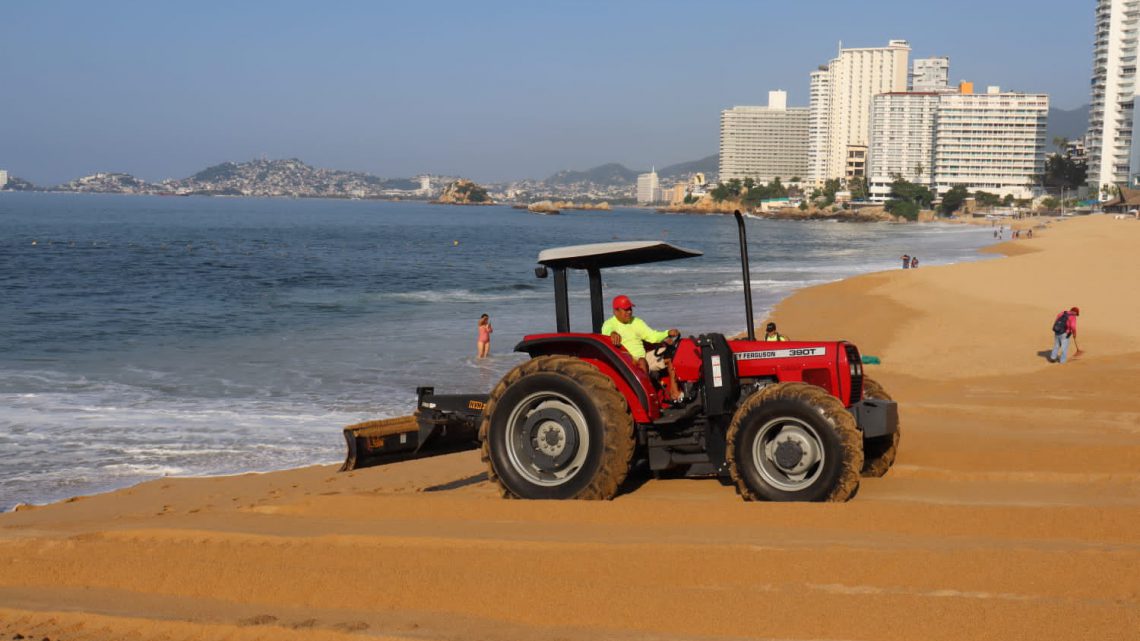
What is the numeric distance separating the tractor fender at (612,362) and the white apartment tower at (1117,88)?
16353 centimetres

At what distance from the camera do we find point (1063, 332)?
18.0 metres

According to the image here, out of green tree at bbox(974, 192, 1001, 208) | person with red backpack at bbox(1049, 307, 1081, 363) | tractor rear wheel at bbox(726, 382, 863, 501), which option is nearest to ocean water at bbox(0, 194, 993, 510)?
tractor rear wheel at bbox(726, 382, 863, 501)

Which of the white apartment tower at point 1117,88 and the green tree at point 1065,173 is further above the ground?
the white apartment tower at point 1117,88

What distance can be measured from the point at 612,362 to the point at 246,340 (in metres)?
18.8

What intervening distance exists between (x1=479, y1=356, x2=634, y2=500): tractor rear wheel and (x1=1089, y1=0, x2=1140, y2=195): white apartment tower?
6453 inches

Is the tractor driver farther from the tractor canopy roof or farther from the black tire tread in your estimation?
the black tire tread

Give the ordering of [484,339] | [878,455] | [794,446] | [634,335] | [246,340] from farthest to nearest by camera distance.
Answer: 1. [246,340]
2. [484,339]
3. [878,455]
4. [634,335]
5. [794,446]

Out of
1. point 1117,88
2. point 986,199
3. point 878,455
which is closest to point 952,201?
point 986,199

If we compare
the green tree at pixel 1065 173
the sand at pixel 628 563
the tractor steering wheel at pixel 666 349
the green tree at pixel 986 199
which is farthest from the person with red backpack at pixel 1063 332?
the green tree at pixel 1065 173

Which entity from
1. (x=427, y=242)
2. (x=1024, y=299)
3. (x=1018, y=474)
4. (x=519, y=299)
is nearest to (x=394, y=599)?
(x=1018, y=474)

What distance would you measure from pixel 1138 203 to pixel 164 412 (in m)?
124

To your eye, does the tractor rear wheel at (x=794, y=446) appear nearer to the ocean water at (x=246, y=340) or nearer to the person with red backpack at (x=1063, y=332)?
the ocean water at (x=246, y=340)

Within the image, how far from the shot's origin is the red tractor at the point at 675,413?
723 cm

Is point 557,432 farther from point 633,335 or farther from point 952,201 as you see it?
point 952,201
